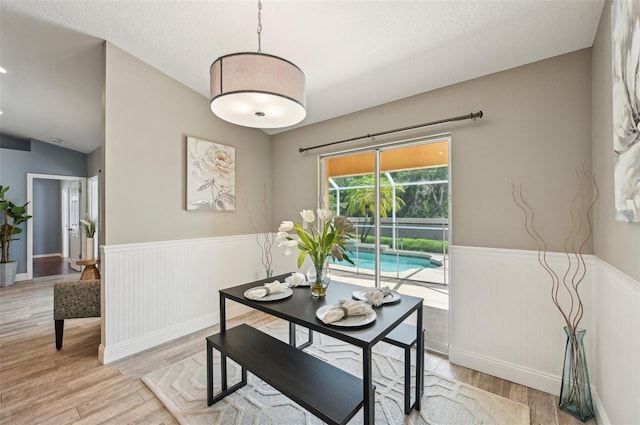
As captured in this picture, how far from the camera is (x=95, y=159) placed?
222 inches

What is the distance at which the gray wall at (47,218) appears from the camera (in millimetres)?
6500

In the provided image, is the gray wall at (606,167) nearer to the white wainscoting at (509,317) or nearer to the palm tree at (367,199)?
the white wainscoting at (509,317)

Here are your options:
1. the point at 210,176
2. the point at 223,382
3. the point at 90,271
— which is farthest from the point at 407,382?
the point at 90,271

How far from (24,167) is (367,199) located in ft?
21.2

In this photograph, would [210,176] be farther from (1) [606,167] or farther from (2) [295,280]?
(1) [606,167]

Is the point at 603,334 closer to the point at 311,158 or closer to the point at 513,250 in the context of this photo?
the point at 513,250

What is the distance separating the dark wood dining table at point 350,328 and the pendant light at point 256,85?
3.77ft

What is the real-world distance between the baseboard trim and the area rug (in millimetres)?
282

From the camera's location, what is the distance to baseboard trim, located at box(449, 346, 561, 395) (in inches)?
76.7

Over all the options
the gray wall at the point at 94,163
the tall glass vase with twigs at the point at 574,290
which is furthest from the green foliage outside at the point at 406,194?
the gray wall at the point at 94,163

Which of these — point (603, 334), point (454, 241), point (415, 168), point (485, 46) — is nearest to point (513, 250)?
point (454, 241)

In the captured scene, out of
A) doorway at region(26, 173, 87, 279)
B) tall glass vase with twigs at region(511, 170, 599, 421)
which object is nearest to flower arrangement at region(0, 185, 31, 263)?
doorway at region(26, 173, 87, 279)

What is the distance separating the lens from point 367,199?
3121 mm

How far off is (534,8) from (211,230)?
10.8 ft
